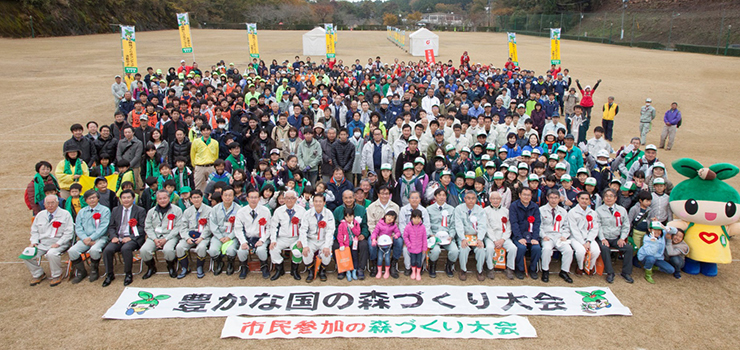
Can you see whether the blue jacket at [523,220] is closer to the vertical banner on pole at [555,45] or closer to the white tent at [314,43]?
the vertical banner on pole at [555,45]

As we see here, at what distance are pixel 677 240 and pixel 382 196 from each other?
170 inches

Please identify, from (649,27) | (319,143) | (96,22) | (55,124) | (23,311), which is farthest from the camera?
(96,22)

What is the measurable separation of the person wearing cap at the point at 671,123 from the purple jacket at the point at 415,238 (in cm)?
1035

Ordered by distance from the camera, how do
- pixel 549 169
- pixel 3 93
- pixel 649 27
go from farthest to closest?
pixel 649 27 → pixel 3 93 → pixel 549 169

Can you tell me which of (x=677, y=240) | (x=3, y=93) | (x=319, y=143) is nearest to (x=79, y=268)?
(x=319, y=143)

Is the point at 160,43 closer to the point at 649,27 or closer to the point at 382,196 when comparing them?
the point at 382,196

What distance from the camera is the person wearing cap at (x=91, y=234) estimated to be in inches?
233

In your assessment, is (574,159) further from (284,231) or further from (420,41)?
(420,41)

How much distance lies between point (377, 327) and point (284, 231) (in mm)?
2084

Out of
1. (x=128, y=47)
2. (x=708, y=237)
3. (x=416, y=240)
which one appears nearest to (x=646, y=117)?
(x=708, y=237)

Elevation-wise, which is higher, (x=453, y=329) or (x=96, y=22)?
(x=96, y=22)

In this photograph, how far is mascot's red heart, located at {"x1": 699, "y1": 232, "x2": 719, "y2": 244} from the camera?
604 centimetres

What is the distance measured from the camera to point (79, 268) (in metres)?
5.96

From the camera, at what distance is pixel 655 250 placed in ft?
19.6
